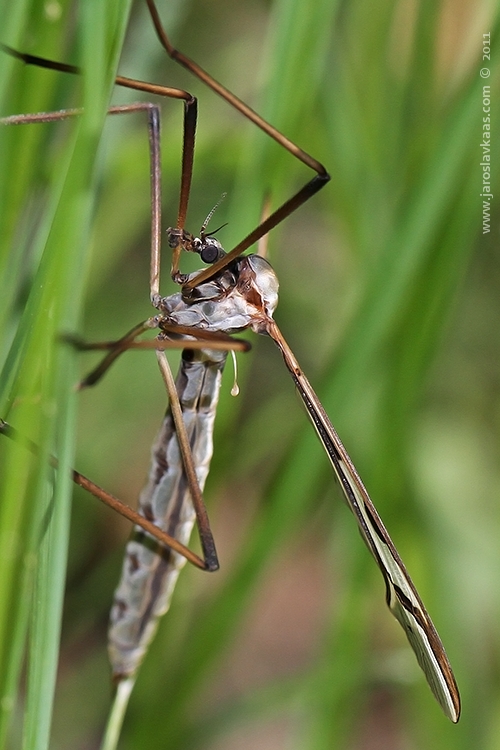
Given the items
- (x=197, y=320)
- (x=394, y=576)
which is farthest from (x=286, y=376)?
(x=394, y=576)

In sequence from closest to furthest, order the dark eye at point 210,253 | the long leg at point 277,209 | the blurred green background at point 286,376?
the blurred green background at point 286,376 → the long leg at point 277,209 → the dark eye at point 210,253

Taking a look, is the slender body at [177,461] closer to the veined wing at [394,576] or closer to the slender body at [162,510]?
the slender body at [162,510]

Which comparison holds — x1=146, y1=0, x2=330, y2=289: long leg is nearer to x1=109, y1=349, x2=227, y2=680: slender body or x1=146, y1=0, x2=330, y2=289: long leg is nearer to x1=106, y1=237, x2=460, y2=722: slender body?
x1=106, y1=237, x2=460, y2=722: slender body

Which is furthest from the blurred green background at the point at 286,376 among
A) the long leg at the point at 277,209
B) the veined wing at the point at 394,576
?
the veined wing at the point at 394,576

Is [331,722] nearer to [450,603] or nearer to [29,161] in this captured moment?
[450,603]

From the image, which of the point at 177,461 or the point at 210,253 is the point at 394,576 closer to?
the point at 177,461

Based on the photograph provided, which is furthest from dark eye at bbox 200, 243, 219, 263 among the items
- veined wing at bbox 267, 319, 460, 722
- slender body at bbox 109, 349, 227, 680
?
veined wing at bbox 267, 319, 460, 722

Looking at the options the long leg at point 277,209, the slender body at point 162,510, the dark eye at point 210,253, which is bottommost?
the slender body at point 162,510
